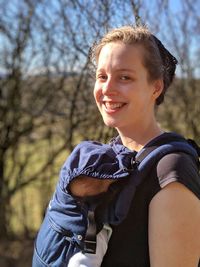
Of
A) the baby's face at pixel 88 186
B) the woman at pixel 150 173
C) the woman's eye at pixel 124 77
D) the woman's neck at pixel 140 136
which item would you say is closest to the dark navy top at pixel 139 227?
the woman at pixel 150 173

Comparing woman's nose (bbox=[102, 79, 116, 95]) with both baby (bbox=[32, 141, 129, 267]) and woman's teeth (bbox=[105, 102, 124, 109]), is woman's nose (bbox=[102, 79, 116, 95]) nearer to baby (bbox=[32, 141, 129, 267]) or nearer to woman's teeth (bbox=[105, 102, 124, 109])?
woman's teeth (bbox=[105, 102, 124, 109])

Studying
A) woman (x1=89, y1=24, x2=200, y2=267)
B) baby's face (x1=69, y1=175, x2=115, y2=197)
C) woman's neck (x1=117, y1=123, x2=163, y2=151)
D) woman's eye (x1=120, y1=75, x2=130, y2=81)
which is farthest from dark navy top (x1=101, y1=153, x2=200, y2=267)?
woman's eye (x1=120, y1=75, x2=130, y2=81)

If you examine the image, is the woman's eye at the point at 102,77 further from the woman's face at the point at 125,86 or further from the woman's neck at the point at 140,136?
the woman's neck at the point at 140,136

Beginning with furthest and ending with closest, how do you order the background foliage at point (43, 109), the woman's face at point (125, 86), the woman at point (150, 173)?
the background foliage at point (43, 109)
the woman's face at point (125, 86)
the woman at point (150, 173)

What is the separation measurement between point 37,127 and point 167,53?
341cm

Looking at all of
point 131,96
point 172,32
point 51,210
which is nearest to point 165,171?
point 131,96

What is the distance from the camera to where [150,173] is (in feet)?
5.10

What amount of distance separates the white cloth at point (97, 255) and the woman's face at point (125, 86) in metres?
0.40

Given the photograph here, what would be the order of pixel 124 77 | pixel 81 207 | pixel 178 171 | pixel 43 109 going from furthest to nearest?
pixel 43 109
pixel 124 77
pixel 81 207
pixel 178 171

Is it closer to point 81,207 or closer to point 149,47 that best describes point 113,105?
point 149,47

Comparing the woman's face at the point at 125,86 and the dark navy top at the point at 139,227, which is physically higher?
the woman's face at the point at 125,86

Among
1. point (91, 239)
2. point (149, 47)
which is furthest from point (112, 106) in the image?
point (91, 239)

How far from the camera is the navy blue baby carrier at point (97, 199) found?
1549 mm

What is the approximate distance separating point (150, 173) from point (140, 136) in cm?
24
